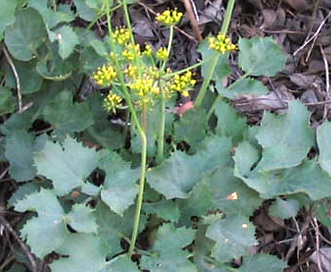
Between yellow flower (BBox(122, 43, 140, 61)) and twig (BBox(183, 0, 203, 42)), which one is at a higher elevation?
yellow flower (BBox(122, 43, 140, 61))

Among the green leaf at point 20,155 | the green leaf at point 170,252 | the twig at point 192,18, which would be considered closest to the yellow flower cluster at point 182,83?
the green leaf at point 170,252

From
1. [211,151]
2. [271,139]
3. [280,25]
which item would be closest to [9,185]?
[211,151]

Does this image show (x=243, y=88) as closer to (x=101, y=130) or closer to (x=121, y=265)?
(x=101, y=130)

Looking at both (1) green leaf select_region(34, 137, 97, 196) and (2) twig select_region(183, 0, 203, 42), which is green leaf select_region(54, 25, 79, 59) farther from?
(2) twig select_region(183, 0, 203, 42)

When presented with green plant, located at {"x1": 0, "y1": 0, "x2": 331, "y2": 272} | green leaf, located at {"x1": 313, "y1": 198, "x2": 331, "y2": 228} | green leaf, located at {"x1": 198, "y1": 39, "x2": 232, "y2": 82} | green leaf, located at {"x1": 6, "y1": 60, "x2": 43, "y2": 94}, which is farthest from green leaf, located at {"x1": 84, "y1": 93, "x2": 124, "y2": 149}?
green leaf, located at {"x1": 313, "y1": 198, "x2": 331, "y2": 228}

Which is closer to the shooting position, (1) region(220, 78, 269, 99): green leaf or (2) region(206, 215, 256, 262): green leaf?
(2) region(206, 215, 256, 262): green leaf

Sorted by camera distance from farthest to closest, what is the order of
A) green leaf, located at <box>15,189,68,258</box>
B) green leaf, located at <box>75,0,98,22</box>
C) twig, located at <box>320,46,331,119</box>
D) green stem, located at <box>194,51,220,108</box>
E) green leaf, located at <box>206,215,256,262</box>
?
twig, located at <box>320,46,331,119</box> < green leaf, located at <box>75,0,98,22</box> < green stem, located at <box>194,51,220,108</box> < green leaf, located at <box>206,215,256,262</box> < green leaf, located at <box>15,189,68,258</box>
